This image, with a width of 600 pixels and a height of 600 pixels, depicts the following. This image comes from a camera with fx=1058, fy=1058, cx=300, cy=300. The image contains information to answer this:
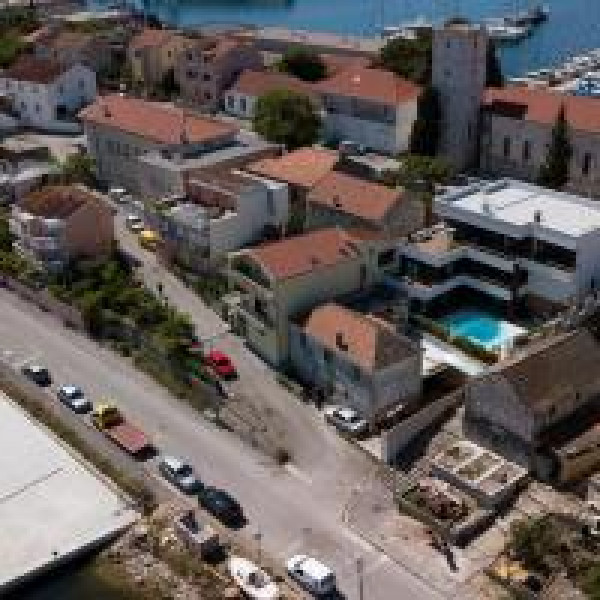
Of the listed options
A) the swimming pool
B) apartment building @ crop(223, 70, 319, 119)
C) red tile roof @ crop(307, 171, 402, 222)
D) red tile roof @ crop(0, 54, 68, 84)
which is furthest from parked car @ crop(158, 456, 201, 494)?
red tile roof @ crop(0, 54, 68, 84)

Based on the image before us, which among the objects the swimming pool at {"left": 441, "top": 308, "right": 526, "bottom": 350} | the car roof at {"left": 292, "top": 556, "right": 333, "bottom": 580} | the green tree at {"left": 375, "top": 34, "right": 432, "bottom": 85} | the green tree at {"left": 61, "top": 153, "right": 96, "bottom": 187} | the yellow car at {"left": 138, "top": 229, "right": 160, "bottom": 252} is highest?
the green tree at {"left": 375, "top": 34, "right": 432, "bottom": 85}

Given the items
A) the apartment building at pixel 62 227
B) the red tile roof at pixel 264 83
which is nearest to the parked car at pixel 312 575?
the apartment building at pixel 62 227

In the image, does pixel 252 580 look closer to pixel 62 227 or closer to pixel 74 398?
pixel 74 398

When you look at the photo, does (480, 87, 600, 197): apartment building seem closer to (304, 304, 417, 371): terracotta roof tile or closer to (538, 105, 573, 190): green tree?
(538, 105, 573, 190): green tree

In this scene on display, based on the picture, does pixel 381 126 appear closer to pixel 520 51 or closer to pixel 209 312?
pixel 209 312

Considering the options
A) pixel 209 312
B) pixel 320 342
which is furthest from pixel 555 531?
pixel 209 312

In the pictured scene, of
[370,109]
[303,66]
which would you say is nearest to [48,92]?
[303,66]
